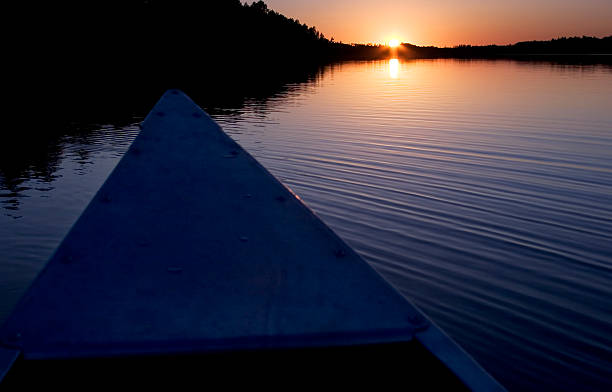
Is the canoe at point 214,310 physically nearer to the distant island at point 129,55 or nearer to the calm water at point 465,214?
the calm water at point 465,214

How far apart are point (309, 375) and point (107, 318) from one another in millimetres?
1019

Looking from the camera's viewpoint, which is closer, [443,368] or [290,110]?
[443,368]

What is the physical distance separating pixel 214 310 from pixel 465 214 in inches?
250

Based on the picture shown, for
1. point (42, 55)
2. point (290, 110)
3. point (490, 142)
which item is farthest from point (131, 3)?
point (490, 142)

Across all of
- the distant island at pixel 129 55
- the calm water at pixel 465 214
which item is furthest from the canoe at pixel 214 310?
the distant island at pixel 129 55

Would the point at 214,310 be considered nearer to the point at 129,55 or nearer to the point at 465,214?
the point at 465,214

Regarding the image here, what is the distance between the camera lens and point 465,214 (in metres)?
7.89

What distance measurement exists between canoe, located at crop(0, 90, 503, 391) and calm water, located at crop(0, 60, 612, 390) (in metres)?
2.20

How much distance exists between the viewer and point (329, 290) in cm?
261

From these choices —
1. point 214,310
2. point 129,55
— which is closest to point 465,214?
point 214,310

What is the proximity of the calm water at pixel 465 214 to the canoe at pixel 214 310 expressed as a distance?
2202 millimetres

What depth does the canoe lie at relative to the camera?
2.08 m

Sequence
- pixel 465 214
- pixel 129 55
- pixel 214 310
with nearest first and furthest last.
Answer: pixel 214 310, pixel 465 214, pixel 129 55

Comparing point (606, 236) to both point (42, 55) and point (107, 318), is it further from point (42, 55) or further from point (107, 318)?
point (42, 55)
